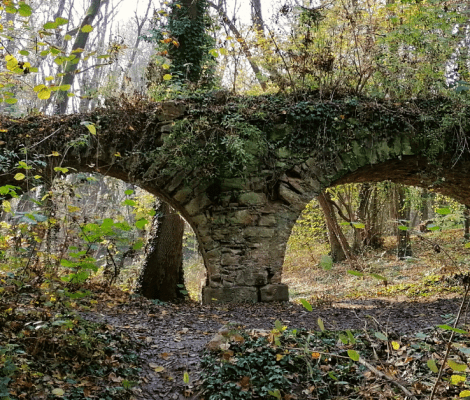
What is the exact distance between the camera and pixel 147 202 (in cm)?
998

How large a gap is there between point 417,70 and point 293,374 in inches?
241

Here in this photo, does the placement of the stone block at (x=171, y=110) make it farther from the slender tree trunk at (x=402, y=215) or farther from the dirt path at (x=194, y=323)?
the slender tree trunk at (x=402, y=215)

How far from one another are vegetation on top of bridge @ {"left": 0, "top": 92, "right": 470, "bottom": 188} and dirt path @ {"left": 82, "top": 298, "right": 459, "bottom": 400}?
2.15 metres

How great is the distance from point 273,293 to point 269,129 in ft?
8.68

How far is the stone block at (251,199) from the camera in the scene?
6555 millimetres

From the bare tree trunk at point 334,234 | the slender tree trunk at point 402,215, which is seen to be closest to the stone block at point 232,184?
the bare tree trunk at point 334,234

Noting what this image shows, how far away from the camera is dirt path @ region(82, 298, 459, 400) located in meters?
3.15

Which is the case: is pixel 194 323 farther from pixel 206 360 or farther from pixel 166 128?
pixel 166 128

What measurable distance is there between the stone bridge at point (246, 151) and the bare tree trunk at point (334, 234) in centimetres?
473

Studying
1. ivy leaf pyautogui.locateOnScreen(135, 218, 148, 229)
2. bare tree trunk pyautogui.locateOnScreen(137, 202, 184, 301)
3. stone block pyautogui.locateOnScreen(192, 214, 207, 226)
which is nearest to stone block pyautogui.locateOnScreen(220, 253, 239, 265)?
stone block pyautogui.locateOnScreen(192, 214, 207, 226)

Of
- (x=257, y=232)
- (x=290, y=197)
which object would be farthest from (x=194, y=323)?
(x=290, y=197)

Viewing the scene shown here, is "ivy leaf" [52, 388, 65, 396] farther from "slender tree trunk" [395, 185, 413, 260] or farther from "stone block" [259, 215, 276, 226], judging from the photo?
"slender tree trunk" [395, 185, 413, 260]

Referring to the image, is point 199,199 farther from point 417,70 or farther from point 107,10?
point 107,10

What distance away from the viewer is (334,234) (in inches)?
517
